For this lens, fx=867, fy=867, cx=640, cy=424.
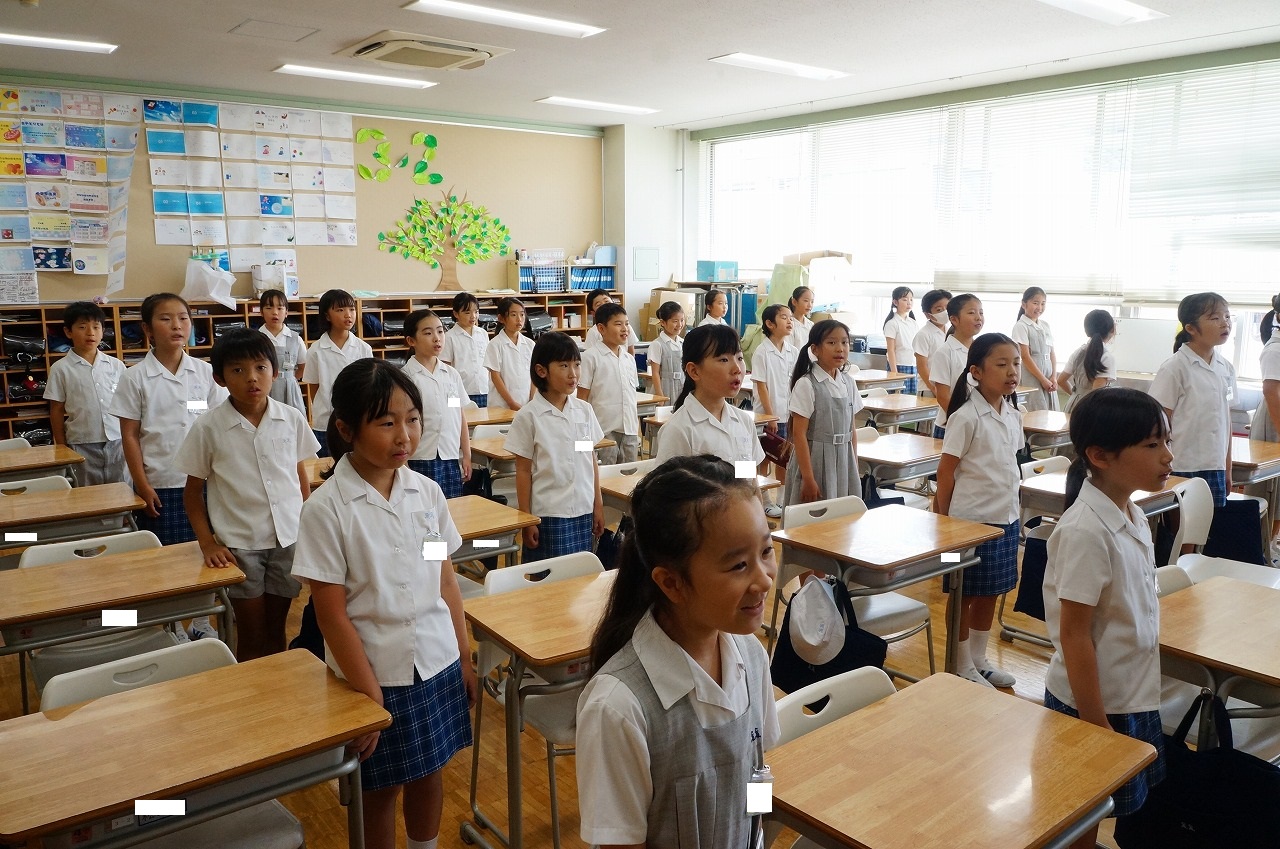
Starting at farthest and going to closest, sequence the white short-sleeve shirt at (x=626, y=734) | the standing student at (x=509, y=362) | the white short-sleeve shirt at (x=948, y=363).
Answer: the standing student at (x=509, y=362) < the white short-sleeve shirt at (x=948, y=363) < the white short-sleeve shirt at (x=626, y=734)

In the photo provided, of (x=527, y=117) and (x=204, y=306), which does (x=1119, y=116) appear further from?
(x=204, y=306)

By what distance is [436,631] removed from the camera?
1.90 m

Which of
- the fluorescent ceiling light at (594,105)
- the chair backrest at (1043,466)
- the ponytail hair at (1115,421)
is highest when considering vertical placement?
the fluorescent ceiling light at (594,105)

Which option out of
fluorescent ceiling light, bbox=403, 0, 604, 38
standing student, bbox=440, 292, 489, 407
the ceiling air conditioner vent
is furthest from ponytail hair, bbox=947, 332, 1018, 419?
the ceiling air conditioner vent

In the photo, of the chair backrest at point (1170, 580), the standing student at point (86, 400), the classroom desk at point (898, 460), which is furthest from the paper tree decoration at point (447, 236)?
the chair backrest at point (1170, 580)

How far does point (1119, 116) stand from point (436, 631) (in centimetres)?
696

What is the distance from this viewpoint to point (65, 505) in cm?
329

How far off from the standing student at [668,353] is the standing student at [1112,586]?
4.84 meters

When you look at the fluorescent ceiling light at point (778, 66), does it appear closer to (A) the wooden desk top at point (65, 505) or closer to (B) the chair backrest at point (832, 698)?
(A) the wooden desk top at point (65, 505)

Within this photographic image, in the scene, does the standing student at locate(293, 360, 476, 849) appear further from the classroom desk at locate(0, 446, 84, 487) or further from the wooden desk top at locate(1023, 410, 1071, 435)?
the wooden desk top at locate(1023, 410, 1071, 435)

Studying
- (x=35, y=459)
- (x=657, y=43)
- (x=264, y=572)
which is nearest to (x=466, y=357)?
(x=657, y=43)

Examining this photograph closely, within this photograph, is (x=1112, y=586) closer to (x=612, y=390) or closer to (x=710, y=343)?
(x=710, y=343)

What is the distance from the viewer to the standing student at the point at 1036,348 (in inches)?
247

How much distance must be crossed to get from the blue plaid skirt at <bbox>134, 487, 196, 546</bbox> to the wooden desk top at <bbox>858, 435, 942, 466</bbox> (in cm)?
304
